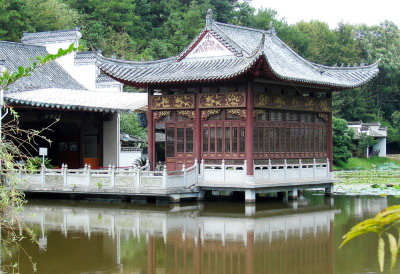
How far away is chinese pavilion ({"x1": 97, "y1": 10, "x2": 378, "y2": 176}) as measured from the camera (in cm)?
1958

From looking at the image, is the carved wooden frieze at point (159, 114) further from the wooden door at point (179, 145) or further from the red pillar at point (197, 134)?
the red pillar at point (197, 134)

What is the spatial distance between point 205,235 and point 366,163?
3254 cm

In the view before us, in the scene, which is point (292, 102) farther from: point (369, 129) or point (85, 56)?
point (369, 129)

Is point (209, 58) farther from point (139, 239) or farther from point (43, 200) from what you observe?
point (139, 239)

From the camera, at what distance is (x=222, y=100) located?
19.9 m

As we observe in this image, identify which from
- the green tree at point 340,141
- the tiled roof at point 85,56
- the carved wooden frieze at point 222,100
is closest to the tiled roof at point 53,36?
the tiled roof at point 85,56

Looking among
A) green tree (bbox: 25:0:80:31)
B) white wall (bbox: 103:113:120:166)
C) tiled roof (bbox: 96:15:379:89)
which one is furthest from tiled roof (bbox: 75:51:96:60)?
green tree (bbox: 25:0:80:31)

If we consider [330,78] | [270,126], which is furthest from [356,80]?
[270,126]

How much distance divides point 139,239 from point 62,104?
10468mm

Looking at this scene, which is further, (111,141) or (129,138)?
(129,138)

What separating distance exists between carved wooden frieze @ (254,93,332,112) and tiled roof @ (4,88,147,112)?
5.36 meters

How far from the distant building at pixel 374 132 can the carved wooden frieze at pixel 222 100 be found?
27.4 metres

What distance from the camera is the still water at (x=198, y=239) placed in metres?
10.1

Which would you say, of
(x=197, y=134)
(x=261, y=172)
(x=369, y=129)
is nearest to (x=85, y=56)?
(x=197, y=134)
